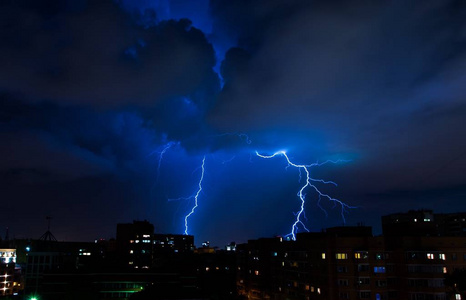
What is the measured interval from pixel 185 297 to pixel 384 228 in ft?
90.8

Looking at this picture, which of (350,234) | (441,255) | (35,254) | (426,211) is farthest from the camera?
(426,211)

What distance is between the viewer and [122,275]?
41812 millimetres

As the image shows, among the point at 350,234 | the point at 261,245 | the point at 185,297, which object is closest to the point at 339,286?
the point at 350,234

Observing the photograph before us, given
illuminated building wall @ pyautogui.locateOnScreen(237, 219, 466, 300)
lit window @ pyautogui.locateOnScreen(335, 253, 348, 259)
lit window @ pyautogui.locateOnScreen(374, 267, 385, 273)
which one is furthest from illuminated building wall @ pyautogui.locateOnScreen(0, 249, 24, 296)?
lit window @ pyautogui.locateOnScreen(374, 267, 385, 273)

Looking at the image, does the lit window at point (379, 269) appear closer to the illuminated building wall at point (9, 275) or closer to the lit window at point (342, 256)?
the lit window at point (342, 256)

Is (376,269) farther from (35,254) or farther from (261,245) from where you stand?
(35,254)

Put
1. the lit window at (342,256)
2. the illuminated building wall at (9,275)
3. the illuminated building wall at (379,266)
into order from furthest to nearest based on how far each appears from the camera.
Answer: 1. the illuminated building wall at (9,275)
2. the lit window at (342,256)
3. the illuminated building wall at (379,266)

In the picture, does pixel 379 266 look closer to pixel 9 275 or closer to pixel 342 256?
pixel 342 256

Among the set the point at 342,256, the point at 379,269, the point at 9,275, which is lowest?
the point at 9,275

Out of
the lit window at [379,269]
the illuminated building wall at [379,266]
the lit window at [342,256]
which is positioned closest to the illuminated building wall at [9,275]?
the illuminated building wall at [379,266]

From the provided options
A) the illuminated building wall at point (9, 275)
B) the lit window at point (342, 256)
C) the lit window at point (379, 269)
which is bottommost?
the illuminated building wall at point (9, 275)

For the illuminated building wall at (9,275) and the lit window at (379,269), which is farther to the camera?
the illuminated building wall at (9,275)

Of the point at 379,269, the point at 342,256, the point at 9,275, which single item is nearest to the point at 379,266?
the point at 379,269

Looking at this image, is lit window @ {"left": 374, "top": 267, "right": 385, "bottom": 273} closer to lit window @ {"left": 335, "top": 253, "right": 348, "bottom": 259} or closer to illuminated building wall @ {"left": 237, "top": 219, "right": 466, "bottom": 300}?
illuminated building wall @ {"left": 237, "top": 219, "right": 466, "bottom": 300}
